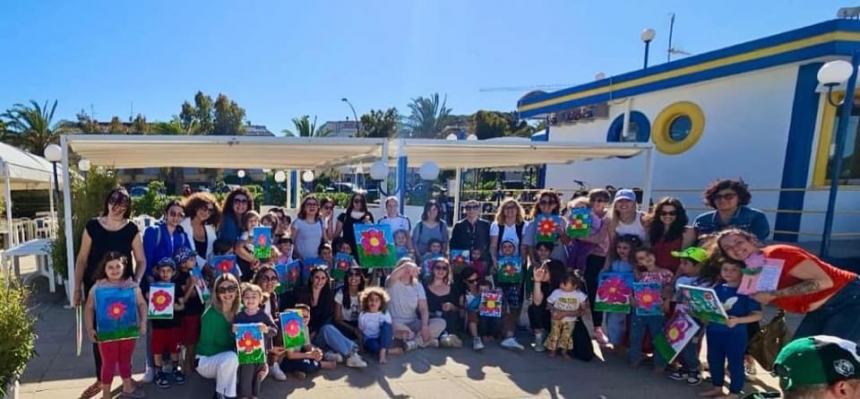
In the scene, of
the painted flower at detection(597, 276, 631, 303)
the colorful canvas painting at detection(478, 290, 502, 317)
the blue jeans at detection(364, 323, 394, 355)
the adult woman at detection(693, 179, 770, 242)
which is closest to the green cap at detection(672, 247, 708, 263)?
the adult woman at detection(693, 179, 770, 242)

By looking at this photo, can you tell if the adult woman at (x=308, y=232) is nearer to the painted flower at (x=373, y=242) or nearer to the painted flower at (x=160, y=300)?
the painted flower at (x=373, y=242)

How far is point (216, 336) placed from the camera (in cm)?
336

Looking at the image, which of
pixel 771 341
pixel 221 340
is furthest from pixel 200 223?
pixel 771 341

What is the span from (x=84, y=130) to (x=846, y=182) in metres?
38.3

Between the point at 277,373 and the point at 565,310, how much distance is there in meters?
2.71

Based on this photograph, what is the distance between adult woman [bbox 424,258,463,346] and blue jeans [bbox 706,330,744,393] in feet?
7.70

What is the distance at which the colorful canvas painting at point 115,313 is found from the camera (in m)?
3.08

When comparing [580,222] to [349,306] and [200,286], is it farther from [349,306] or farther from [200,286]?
[200,286]

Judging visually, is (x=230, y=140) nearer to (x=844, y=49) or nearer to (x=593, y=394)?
(x=593, y=394)

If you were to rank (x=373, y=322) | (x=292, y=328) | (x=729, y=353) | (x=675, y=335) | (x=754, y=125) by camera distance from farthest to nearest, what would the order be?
1. (x=754, y=125)
2. (x=373, y=322)
3. (x=675, y=335)
4. (x=292, y=328)
5. (x=729, y=353)

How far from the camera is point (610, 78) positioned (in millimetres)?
10930

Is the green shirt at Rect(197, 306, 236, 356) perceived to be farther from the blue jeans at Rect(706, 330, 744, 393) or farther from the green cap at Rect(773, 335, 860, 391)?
the blue jeans at Rect(706, 330, 744, 393)

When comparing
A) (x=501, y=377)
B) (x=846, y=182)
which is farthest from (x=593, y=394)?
(x=846, y=182)

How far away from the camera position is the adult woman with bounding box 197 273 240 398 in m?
3.21
